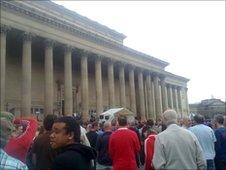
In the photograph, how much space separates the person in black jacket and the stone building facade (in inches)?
959

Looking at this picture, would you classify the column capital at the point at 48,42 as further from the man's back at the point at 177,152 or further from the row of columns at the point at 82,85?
the man's back at the point at 177,152

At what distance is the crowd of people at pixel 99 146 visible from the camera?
390 cm

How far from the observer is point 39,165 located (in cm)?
702

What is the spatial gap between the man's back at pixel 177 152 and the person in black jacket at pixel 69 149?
2083mm

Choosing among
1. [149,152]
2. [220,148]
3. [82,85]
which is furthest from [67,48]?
[149,152]

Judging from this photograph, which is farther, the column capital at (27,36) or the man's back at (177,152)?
the column capital at (27,36)

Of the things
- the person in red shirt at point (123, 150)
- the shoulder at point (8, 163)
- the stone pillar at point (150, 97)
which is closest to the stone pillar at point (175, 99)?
the stone pillar at point (150, 97)

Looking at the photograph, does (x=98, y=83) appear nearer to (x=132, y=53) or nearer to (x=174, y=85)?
(x=132, y=53)

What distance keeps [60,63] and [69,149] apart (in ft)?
127

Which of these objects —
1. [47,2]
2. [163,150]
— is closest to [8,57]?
[47,2]

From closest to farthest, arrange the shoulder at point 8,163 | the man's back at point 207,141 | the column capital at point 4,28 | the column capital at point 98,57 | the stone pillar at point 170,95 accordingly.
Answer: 1. the shoulder at point 8,163
2. the man's back at point 207,141
3. the column capital at point 4,28
4. the column capital at point 98,57
5. the stone pillar at point 170,95

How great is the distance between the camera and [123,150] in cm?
822

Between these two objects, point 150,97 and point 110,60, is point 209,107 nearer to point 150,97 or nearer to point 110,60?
point 150,97

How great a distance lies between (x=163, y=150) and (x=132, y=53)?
4261cm
